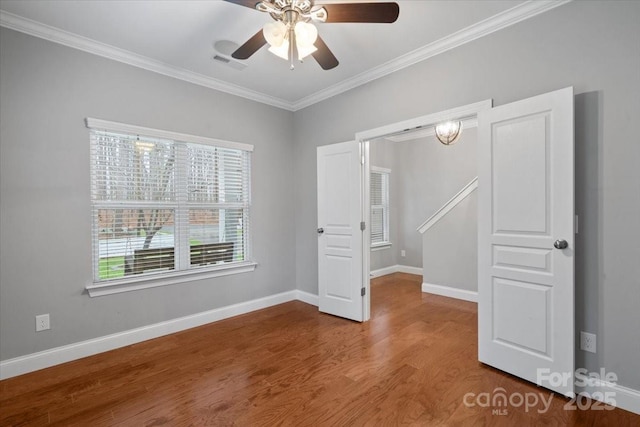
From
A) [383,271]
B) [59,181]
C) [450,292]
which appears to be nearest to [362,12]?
[59,181]

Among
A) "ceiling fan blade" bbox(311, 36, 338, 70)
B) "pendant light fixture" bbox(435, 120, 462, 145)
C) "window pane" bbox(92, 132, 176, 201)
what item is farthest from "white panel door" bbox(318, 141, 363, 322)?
"window pane" bbox(92, 132, 176, 201)

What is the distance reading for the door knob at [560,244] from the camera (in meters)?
1.98

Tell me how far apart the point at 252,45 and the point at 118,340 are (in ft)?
9.48

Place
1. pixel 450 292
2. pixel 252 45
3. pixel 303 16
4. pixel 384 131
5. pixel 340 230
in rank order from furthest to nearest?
pixel 450 292 < pixel 340 230 < pixel 384 131 < pixel 252 45 < pixel 303 16

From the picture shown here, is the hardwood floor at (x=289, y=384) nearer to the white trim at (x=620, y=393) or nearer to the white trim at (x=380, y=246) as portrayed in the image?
the white trim at (x=620, y=393)

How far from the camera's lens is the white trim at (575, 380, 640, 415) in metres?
1.87

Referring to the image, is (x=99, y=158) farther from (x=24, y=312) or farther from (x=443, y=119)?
(x=443, y=119)

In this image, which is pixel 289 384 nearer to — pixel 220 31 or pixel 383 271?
pixel 220 31

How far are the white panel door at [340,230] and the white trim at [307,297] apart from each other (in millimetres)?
283

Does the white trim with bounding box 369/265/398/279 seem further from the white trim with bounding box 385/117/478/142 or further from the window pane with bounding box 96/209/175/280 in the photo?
the window pane with bounding box 96/209/175/280

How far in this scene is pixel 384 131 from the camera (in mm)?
3197

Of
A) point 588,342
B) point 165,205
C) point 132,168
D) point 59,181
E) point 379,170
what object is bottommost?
point 588,342

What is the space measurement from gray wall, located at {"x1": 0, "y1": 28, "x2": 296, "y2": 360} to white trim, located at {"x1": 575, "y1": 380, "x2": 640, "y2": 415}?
139 inches

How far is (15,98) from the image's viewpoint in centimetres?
239
